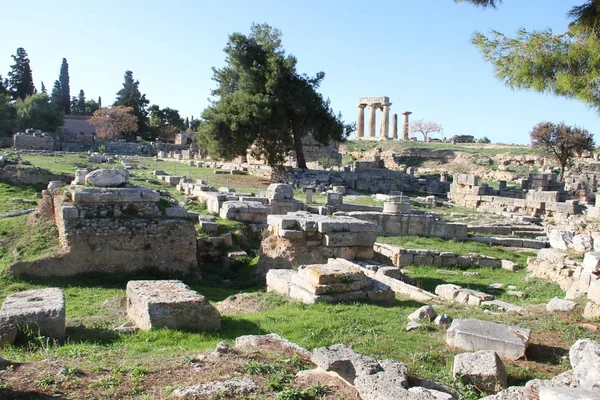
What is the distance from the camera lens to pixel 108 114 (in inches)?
2453

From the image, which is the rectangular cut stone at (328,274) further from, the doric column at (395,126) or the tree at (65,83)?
the tree at (65,83)

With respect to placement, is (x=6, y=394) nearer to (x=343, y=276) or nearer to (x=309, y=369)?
(x=309, y=369)

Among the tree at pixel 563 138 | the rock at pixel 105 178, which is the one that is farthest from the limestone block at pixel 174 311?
the tree at pixel 563 138

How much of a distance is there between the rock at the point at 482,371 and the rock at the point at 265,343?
1536 mm

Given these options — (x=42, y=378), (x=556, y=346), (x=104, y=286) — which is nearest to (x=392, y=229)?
(x=104, y=286)

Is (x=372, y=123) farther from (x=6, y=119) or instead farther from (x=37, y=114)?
(x=6, y=119)

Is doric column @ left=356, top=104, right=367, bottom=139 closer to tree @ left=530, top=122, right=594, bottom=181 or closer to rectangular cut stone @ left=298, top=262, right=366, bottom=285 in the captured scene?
tree @ left=530, top=122, right=594, bottom=181

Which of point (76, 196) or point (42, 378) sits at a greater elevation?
point (76, 196)

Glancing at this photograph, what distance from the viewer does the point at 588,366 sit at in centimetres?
456

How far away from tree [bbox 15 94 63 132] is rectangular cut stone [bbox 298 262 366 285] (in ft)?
189

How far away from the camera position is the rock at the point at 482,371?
4942mm

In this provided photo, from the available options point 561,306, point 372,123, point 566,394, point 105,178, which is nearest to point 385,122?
point 372,123

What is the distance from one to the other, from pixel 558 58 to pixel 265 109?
22636 millimetres

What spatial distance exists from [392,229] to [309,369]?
42.5 feet
